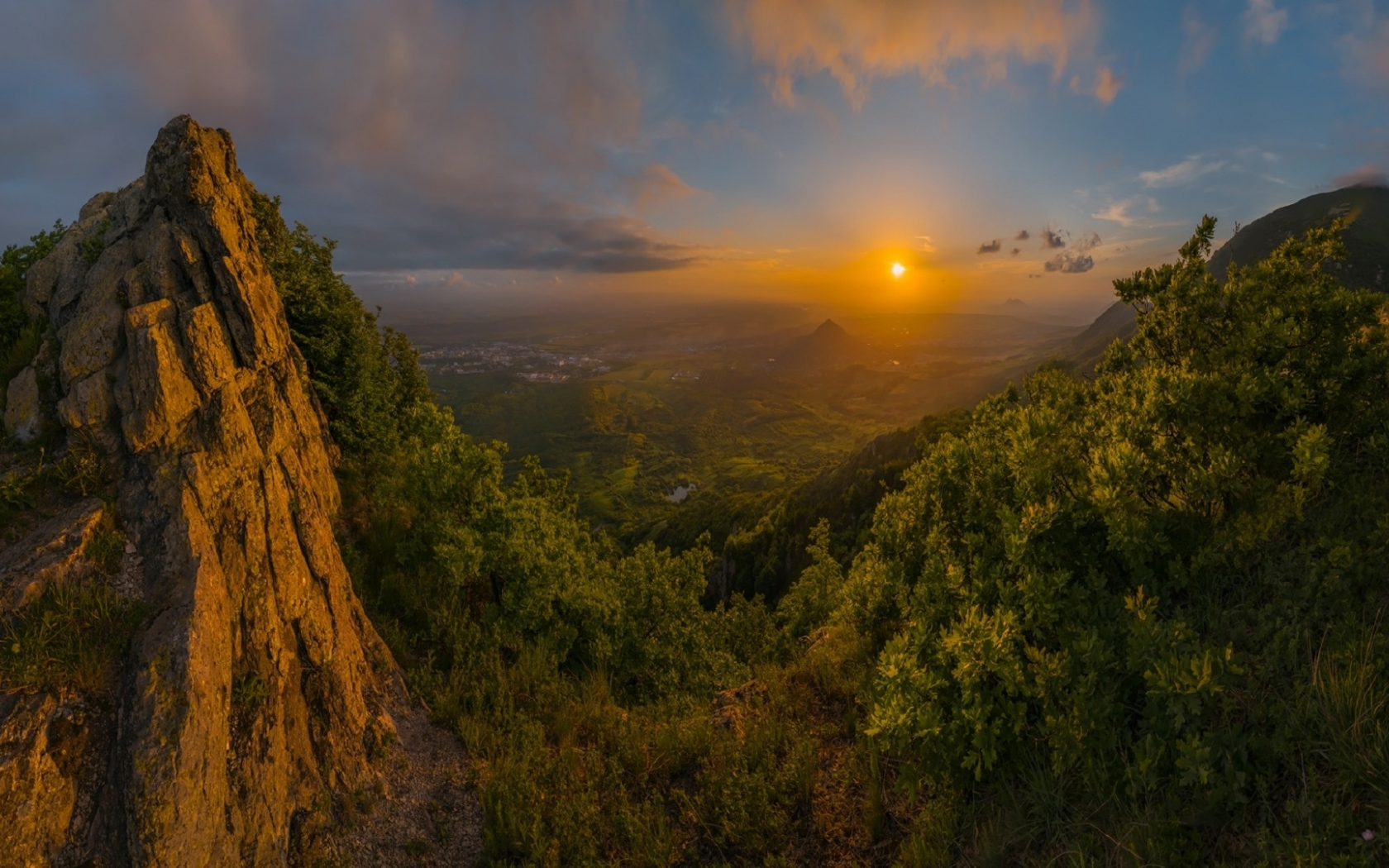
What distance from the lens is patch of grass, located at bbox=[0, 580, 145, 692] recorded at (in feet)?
24.3

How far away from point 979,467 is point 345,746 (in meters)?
13.6

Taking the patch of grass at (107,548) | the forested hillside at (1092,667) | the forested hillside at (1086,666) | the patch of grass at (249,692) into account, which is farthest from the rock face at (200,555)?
the forested hillside at (1092,667)

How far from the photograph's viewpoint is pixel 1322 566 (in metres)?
5.91

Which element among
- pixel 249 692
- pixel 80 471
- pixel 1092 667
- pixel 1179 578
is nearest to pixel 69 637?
pixel 249 692

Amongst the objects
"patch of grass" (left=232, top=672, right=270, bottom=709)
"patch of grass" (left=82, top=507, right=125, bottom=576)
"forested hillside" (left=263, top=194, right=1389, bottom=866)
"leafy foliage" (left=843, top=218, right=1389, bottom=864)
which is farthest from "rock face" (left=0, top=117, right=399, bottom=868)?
"leafy foliage" (left=843, top=218, right=1389, bottom=864)

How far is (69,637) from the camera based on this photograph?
7855 millimetres

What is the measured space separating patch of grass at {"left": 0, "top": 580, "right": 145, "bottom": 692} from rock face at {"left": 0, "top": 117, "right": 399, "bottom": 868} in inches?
10.3

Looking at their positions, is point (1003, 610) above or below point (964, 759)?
above

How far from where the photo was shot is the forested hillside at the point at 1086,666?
5395 mm

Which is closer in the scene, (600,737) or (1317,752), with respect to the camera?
(1317,752)

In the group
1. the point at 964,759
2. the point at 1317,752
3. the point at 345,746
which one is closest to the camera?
the point at 1317,752

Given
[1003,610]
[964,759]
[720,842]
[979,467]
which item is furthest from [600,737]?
[979,467]

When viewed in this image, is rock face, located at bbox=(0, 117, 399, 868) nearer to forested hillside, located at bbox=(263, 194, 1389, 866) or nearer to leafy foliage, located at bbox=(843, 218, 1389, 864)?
forested hillside, located at bbox=(263, 194, 1389, 866)

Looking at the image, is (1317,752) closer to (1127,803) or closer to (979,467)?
(1127,803)
